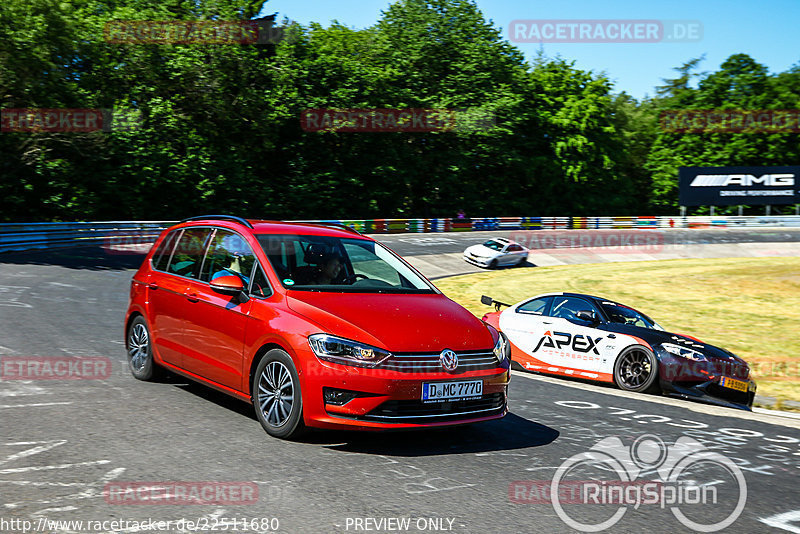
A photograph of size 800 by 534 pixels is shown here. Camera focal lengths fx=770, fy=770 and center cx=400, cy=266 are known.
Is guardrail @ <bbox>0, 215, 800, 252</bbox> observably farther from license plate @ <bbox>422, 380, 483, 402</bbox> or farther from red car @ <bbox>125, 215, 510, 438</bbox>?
license plate @ <bbox>422, 380, 483, 402</bbox>

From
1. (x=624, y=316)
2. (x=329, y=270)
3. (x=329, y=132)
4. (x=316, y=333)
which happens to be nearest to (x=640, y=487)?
(x=316, y=333)

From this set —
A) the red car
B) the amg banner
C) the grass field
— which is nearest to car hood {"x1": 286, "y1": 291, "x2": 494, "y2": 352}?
the red car

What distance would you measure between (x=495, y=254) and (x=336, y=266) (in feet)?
88.6

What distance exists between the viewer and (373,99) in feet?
174

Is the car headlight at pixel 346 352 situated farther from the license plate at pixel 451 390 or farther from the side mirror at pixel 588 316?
the side mirror at pixel 588 316

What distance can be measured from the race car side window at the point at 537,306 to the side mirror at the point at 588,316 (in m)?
0.59

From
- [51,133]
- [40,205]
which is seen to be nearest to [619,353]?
[51,133]

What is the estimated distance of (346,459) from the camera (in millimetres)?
5605

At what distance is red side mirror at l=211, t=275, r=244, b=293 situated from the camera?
21.1ft

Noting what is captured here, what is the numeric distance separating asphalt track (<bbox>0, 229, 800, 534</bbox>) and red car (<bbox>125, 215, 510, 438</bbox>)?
334 millimetres

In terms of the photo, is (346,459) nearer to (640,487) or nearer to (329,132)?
(640,487)

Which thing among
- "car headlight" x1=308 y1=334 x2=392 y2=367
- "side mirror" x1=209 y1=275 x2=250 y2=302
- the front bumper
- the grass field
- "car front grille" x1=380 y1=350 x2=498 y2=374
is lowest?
the grass field

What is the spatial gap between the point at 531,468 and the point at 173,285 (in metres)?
4.00

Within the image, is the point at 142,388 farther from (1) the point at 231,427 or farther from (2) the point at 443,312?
(2) the point at 443,312
